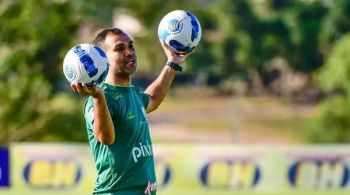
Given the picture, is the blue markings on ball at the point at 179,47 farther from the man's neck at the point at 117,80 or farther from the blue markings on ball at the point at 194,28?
the man's neck at the point at 117,80

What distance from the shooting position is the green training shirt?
679cm

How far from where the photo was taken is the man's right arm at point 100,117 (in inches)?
249

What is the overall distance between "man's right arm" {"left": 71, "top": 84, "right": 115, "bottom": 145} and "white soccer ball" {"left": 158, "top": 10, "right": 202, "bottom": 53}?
4.28 feet

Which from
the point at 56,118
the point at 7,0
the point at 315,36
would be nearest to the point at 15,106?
the point at 56,118

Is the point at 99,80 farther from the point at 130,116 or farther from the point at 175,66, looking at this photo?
the point at 175,66

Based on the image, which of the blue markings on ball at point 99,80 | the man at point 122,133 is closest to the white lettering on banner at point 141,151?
the man at point 122,133

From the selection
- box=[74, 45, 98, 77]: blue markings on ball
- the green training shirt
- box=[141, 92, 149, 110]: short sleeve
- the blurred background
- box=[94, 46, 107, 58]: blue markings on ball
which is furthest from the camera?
the blurred background

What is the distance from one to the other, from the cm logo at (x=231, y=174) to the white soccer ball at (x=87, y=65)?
37.7 ft

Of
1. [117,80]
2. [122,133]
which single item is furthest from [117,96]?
[122,133]

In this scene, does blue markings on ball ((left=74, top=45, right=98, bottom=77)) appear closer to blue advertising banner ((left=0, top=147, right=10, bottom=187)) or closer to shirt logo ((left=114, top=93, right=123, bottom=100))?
shirt logo ((left=114, top=93, right=123, bottom=100))

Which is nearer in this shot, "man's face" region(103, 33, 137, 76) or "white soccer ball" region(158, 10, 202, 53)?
"man's face" region(103, 33, 137, 76)

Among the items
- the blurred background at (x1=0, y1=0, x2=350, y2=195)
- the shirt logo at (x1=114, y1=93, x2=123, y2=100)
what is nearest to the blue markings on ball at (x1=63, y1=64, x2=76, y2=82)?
the shirt logo at (x1=114, y1=93, x2=123, y2=100)

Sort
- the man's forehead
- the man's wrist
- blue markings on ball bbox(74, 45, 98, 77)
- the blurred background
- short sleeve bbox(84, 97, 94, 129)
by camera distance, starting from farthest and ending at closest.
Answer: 1. the blurred background
2. the man's wrist
3. the man's forehead
4. short sleeve bbox(84, 97, 94, 129)
5. blue markings on ball bbox(74, 45, 98, 77)

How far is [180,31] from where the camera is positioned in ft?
25.0
